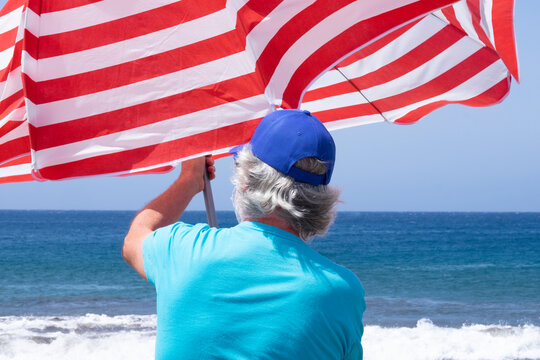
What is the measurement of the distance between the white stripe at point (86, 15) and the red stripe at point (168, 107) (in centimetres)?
27

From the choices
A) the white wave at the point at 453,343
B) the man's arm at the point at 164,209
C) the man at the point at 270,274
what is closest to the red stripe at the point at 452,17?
the man's arm at the point at 164,209

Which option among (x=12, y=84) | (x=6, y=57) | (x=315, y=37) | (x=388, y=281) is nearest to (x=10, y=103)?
(x=12, y=84)

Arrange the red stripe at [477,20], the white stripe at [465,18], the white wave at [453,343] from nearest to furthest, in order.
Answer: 1. the red stripe at [477,20]
2. the white stripe at [465,18]
3. the white wave at [453,343]

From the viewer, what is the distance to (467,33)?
2.72 meters

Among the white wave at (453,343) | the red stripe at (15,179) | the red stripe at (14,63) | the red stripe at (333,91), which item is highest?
the red stripe at (14,63)

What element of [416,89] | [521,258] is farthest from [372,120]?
[521,258]

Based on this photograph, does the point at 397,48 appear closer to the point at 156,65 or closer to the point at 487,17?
the point at 487,17

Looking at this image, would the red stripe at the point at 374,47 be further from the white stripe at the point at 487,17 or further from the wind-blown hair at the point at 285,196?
the wind-blown hair at the point at 285,196

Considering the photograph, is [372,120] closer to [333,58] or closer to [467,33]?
[467,33]

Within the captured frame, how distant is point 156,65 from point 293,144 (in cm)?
63

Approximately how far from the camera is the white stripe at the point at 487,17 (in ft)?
7.88

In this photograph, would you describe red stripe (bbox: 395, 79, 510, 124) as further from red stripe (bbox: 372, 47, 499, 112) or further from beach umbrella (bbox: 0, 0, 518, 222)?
beach umbrella (bbox: 0, 0, 518, 222)

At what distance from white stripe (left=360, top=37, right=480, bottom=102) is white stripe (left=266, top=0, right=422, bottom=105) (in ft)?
3.37

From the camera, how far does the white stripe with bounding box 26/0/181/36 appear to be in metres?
1.79
